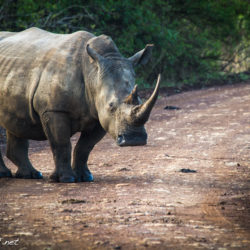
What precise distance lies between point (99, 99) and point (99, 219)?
1959 millimetres

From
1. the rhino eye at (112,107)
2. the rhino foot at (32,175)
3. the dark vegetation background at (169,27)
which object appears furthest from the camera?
the dark vegetation background at (169,27)

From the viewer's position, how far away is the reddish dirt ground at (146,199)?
4.36m

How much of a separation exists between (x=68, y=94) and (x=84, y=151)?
0.80 metres

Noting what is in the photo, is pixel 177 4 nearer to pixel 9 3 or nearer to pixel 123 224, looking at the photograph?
pixel 9 3

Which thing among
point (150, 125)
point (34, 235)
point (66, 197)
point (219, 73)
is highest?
point (34, 235)

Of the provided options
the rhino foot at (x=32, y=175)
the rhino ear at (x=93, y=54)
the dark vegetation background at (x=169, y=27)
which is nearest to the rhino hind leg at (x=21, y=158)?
the rhino foot at (x=32, y=175)

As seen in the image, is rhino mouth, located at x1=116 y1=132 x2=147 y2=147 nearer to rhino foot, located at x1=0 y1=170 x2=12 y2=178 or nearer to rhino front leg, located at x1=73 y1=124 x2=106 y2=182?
rhino front leg, located at x1=73 y1=124 x2=106 y2=182

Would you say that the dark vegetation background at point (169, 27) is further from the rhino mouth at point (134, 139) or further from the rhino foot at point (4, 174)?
the rhino mouth at point (134, 139)

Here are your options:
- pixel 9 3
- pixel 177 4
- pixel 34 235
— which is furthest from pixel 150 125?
pixel 177 4

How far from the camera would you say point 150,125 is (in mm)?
11516

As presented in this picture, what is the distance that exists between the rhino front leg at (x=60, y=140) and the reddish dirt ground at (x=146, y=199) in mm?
200

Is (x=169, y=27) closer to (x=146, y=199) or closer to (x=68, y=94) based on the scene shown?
(x=68, y=94)

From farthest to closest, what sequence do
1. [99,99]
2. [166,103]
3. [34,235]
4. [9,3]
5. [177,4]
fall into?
[177,4]
[166,103]
[9,3]
[99,99]
[34,235]

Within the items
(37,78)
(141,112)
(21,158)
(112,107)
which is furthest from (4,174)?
(141,112)
